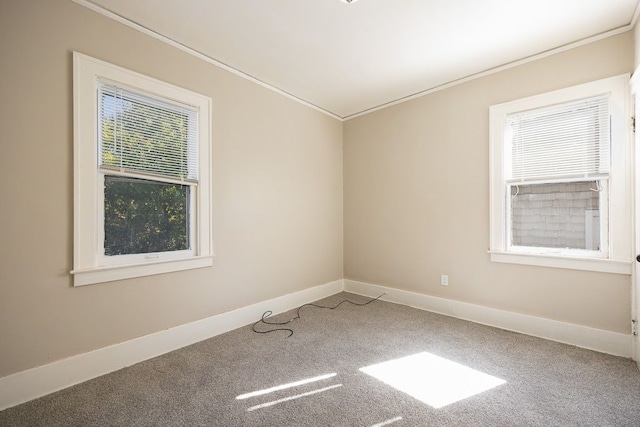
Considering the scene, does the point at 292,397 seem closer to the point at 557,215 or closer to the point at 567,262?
the point at 567,262

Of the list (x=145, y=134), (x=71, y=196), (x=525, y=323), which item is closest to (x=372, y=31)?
(x=145, y=134)

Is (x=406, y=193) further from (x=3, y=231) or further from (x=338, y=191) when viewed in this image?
(x=3, y=231)

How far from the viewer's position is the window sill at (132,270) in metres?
2.04

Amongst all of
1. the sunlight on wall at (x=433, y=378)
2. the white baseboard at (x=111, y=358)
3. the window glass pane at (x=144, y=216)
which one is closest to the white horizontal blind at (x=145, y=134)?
the window glass pane at (x=144, y=216)

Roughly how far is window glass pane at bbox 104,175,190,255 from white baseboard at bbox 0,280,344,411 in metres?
0.73

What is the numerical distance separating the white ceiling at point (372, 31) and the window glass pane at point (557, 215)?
130cm

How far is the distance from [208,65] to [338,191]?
2.37 metres

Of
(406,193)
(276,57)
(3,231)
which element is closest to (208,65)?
(276,57)

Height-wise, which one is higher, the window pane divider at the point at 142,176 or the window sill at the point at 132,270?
the window pane divider at the point at 142,176

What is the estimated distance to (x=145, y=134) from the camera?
7.85 feet

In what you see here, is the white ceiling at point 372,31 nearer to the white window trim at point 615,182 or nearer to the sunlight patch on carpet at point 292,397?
the white window trim at point 615,182

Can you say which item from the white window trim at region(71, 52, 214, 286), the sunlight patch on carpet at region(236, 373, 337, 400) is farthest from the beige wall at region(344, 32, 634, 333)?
the white window trim at region(71, 52, 214, 286)

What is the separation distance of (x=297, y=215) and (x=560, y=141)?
2.85 metres

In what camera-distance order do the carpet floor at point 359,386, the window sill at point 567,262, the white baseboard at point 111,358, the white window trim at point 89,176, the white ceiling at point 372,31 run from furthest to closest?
the window sill at point 567,262
the white ceiling at point 372,31
the white window trim at point 89,176
the white baseboard at point 111,358
the carpet floor at point 359,386
